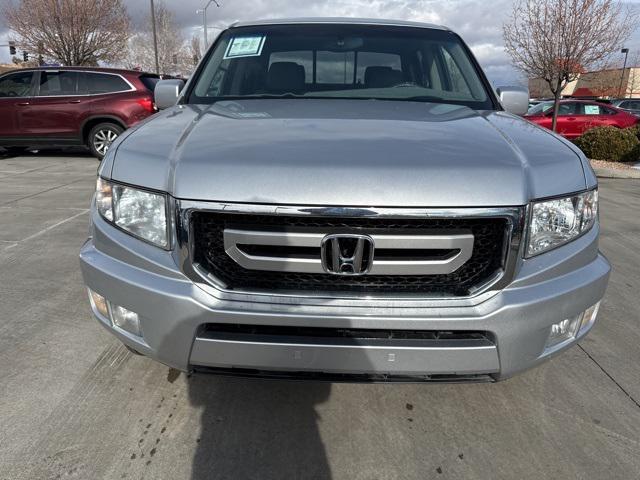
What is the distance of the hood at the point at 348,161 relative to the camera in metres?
1.73

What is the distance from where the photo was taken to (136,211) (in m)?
1.96

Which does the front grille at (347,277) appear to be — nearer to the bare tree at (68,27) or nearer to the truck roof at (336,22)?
the truck roof at (336,22)

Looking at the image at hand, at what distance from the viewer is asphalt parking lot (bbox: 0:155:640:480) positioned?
206cm

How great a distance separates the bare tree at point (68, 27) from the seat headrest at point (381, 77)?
2371 cm

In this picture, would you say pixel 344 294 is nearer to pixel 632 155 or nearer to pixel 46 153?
pixel 46 153

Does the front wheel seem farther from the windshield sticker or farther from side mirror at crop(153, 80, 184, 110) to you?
the windshield sticker

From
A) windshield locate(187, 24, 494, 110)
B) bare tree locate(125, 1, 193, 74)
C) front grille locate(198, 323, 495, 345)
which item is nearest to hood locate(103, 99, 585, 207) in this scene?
front grille locate(198, 323, 495, 345)

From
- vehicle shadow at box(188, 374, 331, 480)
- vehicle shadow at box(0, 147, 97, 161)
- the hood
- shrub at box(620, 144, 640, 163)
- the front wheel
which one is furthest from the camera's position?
shrub at box(620, 144, 640, 163)

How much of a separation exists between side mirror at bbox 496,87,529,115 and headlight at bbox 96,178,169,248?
2.22 metres

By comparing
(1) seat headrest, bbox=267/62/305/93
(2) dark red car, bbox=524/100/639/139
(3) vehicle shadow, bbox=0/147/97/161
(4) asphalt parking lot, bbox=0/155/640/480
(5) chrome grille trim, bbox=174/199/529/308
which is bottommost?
(3) vehicle shadow, bbox=0/147/97/161

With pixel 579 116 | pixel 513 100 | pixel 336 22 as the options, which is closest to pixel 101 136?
pixel 336 22

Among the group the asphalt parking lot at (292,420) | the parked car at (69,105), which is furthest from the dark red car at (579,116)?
the asphalt parking lot at (292,420)

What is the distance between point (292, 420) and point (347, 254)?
962 mm

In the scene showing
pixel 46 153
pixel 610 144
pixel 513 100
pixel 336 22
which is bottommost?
pixel 46 153
